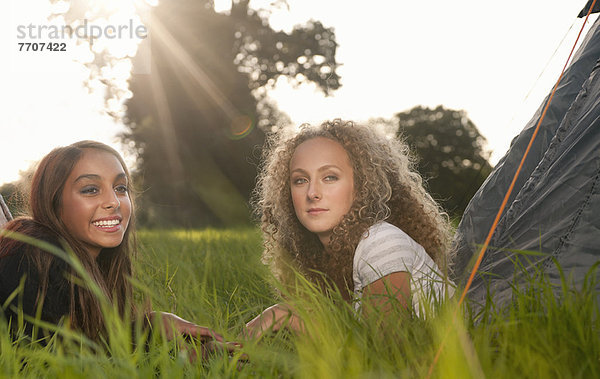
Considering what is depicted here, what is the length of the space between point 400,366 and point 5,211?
3057 millimetres

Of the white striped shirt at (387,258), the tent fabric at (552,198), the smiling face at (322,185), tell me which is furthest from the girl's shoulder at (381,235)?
the tent fabric at (552,198)

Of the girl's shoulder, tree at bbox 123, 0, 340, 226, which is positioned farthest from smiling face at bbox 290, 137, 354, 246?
tree at bbox 123, 0, 340, 226

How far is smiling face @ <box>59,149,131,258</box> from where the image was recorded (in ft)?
7.54

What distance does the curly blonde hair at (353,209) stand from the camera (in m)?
2.47

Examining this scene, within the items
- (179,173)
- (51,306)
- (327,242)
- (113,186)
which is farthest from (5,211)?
(179,173)

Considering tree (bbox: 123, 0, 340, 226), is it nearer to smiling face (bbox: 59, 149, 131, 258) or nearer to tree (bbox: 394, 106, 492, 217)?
tree (bbox: 394, 106, 492, 217)

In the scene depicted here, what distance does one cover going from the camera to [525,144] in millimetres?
2939

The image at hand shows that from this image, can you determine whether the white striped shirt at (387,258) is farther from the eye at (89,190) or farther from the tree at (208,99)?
the tree at (208,99)

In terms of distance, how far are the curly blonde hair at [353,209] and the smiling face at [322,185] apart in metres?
0.05

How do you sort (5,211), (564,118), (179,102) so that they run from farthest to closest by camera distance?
1. (179,102)
2. (5,211)
3. (564,118)

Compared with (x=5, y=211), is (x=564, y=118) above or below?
A: above

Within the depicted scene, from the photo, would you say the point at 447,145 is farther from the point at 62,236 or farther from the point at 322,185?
the point at 62,236

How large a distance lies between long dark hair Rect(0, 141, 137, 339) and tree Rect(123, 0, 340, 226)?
1488cm

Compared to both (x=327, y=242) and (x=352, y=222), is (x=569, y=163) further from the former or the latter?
(x=327, y=242)
